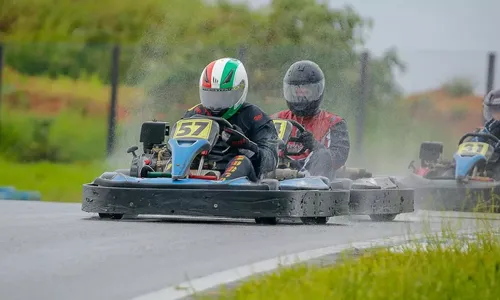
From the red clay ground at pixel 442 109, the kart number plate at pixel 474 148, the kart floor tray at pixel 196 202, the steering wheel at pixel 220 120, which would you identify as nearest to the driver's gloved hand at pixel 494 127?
the kart number plate at pixel 474 148

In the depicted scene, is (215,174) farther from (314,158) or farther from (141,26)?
(141,26)

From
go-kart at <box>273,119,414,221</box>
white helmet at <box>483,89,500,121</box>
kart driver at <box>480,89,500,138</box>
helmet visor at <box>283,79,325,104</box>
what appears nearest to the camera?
go-kart at <box>273,119,414,221</box>

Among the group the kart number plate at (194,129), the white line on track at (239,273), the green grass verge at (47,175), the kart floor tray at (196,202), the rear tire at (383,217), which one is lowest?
the green grass verge at (47,175)

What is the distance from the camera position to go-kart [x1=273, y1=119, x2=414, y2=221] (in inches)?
551

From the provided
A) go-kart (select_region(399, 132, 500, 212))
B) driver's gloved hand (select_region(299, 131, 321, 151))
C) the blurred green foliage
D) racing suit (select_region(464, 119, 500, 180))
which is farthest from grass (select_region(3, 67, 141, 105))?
driver's gloved hand (select_region(299, 131, 321, 151))

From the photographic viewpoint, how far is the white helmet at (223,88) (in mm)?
12789

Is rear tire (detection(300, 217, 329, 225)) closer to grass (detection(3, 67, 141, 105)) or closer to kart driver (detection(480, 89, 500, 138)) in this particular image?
kart driver (detection(480, 89, 500, 138))

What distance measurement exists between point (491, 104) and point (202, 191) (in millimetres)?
8895

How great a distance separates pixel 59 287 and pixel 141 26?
20.6m

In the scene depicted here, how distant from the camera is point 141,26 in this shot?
27922 mm

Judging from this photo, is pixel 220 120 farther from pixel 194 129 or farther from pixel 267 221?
pixel 267 221

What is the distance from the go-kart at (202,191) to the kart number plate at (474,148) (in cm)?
592

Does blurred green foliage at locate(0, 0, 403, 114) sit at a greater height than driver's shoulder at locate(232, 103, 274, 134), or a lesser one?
greater

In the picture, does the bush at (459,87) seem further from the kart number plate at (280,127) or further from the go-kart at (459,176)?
the kart number plate at (280,127)
